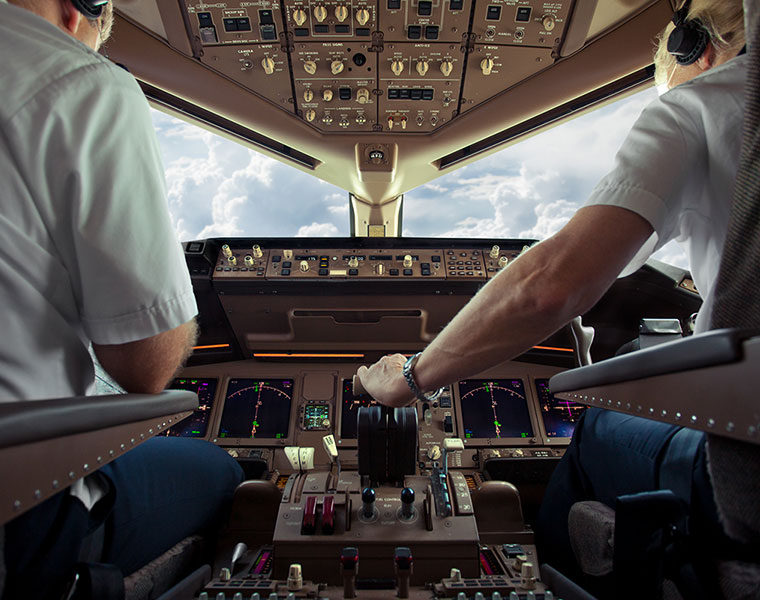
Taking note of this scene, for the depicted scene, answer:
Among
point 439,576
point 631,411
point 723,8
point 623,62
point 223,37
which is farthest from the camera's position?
point 623,62

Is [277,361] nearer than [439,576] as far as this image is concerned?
No

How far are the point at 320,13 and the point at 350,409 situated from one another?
2.09 meters

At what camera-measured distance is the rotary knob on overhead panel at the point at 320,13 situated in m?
1.86

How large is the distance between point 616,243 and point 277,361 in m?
2.49

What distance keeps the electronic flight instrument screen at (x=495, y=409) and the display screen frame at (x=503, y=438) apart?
0.04 feet

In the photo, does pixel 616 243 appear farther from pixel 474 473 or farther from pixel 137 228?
pixel 474 473

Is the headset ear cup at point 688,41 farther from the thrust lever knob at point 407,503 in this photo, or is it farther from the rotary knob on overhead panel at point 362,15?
the rotary knob on overhead panel at point 362,15

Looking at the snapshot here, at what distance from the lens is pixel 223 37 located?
200cm

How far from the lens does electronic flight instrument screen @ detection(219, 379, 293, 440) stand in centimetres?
259

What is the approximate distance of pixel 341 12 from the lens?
1876 mm

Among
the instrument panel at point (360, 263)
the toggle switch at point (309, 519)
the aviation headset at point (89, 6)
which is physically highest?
the instrument panel at point (360, 263)

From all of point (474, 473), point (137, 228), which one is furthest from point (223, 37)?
point (474, 473)

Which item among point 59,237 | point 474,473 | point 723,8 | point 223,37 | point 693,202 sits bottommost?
point 474,473

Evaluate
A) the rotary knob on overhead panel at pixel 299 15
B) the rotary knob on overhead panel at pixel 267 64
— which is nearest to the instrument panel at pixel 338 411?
the rotary knob on overhead panel at pixel 267 64
